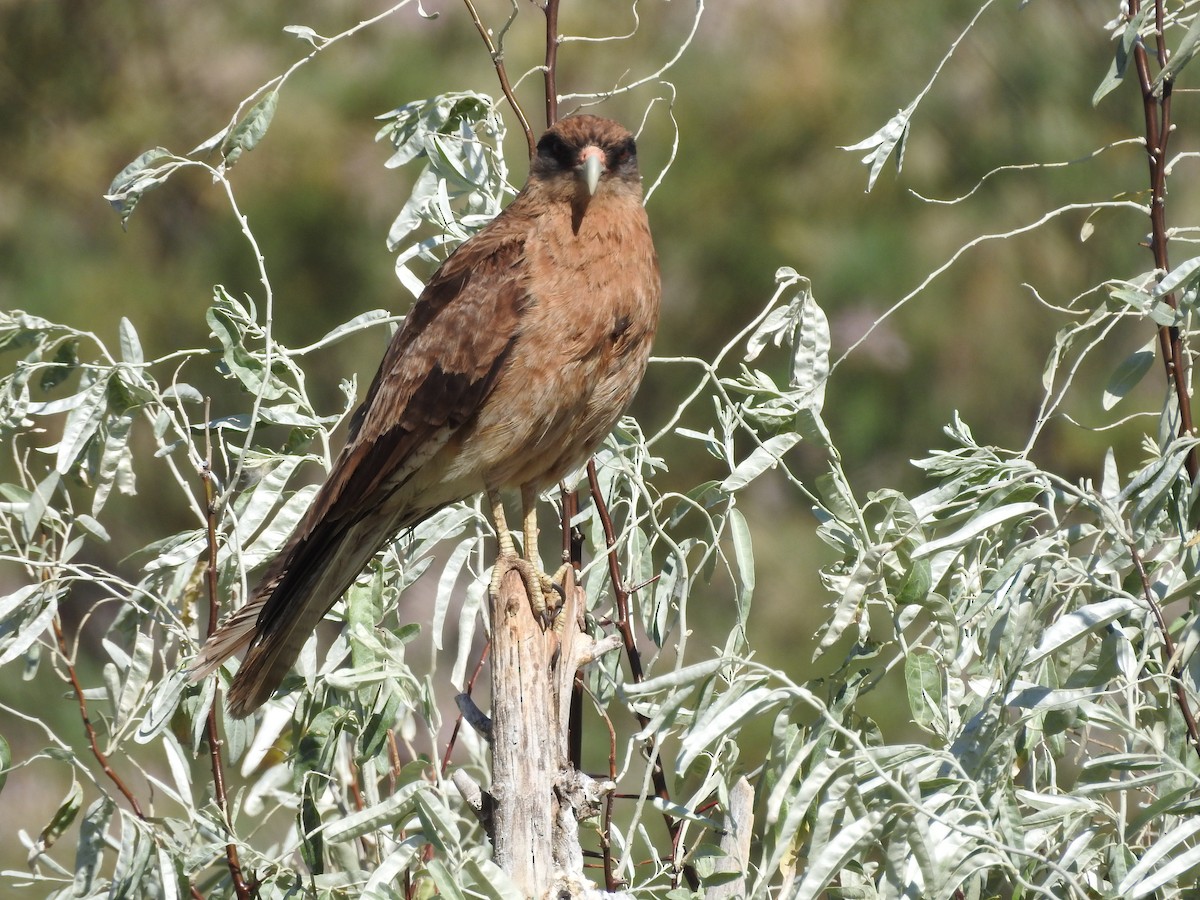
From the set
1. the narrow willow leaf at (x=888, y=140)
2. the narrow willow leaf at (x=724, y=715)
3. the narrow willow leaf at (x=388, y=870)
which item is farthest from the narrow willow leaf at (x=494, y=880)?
the narrow willow leaf at (x=888, y=140)

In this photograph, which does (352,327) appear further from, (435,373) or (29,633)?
(29,633)

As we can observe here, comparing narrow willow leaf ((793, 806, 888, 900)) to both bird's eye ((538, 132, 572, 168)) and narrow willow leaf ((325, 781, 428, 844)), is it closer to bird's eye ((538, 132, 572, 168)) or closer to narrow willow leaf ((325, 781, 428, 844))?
narrow willow leaf ((325, 781, 428, 844))

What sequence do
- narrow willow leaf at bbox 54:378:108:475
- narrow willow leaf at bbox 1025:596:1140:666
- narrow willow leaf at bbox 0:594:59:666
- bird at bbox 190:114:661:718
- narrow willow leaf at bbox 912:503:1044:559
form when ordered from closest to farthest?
narrow willow leaf at bbox 1025:596:1140:666
narrow willow leaf at bbox 912:503:1044:559
narrow willow leaf at bbox 0:594:59:666
narrow willow leaf at bbox 54:378:108:475
bird at bbox 190:114:661:718

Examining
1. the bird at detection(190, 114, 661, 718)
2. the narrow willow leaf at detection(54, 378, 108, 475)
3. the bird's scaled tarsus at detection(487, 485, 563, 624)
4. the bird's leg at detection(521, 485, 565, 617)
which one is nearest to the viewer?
the narrow willow leaf at detection(54, 378, 108, 475)

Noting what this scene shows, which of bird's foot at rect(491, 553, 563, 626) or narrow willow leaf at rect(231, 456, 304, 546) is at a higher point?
narrow willow leaf at rect(231, 456, 304, 546)

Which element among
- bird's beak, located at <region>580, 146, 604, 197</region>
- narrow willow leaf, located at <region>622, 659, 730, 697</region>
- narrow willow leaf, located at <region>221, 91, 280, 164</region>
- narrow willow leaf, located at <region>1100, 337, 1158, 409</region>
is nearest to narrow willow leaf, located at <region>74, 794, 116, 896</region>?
narrow willow leaf, located at <region>622, 659, 730, 697</region>

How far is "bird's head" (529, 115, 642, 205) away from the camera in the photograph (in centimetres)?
311

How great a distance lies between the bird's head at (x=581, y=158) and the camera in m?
3.11

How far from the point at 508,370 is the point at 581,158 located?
0.54 meters

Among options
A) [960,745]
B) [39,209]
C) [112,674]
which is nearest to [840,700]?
[960,745]

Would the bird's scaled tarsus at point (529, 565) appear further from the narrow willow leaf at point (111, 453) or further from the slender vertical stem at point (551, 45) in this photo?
the slender vertical stem at point (551, 45)

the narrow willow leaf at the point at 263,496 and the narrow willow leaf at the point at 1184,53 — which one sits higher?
the narrow willow leaf at the point at 1184,53

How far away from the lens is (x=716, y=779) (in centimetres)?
240

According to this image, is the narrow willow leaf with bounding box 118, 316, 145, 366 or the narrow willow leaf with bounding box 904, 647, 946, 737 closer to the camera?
the narrow willow leaf with bounding box 904, 647, 946, 737
